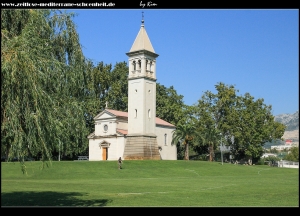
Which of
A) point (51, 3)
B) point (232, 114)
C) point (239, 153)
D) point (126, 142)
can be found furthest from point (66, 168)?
point (239, 153)

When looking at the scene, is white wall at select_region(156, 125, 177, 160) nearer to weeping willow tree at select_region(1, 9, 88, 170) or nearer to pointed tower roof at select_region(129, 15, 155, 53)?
pointed tower roof at select_region(129, 15, 155, 53)

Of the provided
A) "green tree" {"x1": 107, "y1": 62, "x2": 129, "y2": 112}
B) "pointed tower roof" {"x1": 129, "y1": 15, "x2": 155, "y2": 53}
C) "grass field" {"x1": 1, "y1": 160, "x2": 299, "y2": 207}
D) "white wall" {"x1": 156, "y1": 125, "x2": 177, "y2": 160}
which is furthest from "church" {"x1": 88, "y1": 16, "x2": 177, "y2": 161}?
"green tree" {"x1": 107, "y1": 62, "x2": 129, "y2": 112}

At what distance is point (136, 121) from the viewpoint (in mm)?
65438

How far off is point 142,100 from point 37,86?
52456 millimetres

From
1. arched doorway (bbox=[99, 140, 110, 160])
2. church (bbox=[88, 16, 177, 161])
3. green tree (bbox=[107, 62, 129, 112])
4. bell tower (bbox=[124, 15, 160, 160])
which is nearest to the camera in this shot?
bell tower (bbox=[124, 15, 160, 160])

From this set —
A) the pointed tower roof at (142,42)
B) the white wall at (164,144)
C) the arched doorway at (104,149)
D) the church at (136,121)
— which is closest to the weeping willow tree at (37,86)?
the church at (136,121)

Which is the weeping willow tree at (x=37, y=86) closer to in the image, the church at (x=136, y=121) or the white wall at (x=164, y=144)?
the church at (x=136, y=121)

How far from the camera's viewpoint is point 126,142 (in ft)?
216

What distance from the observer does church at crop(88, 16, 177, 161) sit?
2537 inches

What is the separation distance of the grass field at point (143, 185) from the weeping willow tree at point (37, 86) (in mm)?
2671
